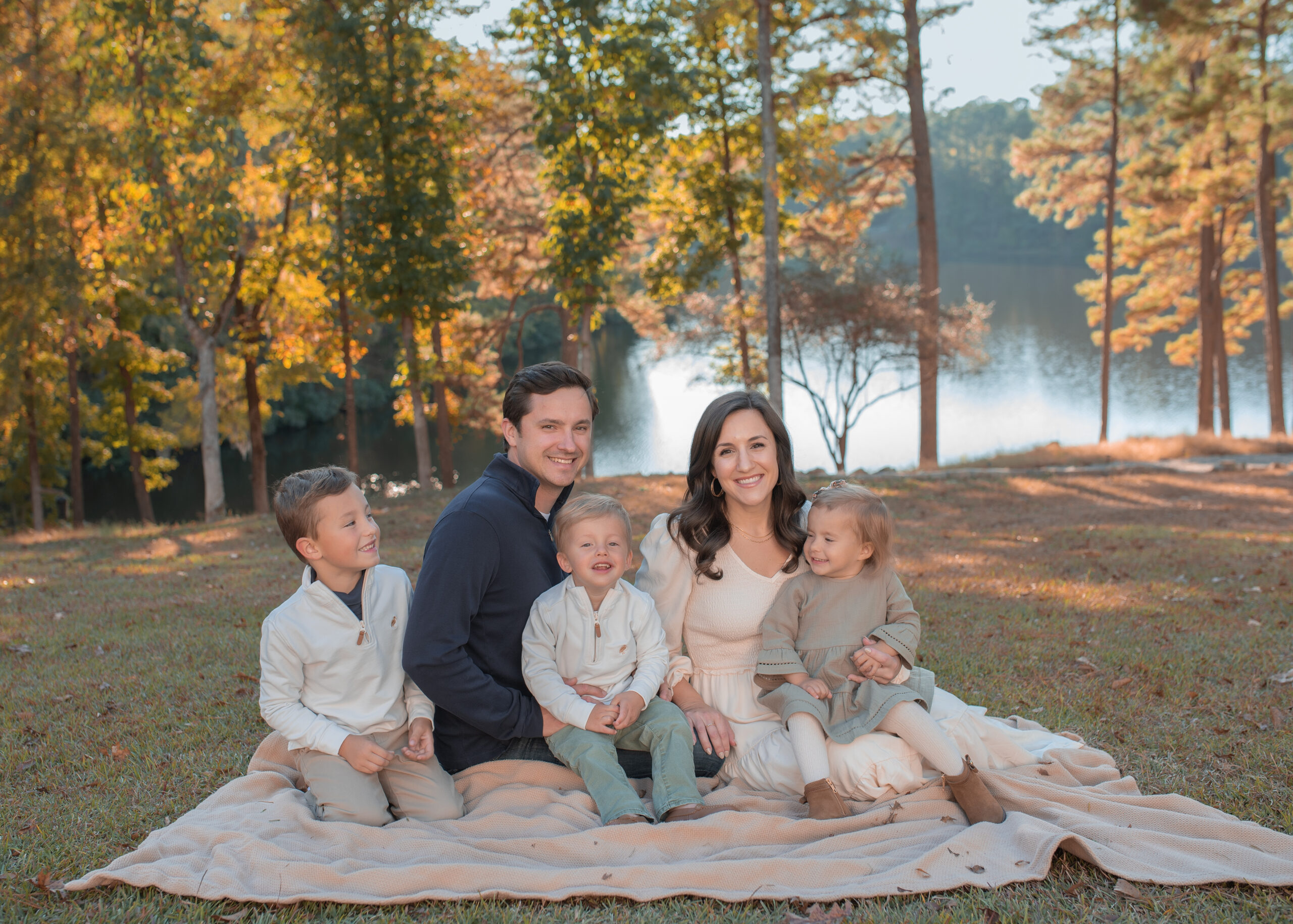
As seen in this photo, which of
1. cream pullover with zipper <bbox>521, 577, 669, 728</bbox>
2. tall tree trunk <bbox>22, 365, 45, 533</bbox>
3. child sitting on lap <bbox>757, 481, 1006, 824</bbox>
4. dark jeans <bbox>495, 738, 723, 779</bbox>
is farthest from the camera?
tall tree trunk <bbox>22, 365, 45, 533</bbox>

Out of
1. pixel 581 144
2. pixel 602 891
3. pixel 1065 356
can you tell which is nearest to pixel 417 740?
pixel 602 891

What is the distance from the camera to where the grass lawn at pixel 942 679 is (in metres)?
→ 2.99

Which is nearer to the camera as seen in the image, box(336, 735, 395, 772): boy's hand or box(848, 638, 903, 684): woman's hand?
box(336, 735, 395, 772): boy's hand

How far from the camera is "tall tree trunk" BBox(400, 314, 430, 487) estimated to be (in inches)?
649

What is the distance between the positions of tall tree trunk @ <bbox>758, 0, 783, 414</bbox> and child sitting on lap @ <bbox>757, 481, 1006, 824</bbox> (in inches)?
421

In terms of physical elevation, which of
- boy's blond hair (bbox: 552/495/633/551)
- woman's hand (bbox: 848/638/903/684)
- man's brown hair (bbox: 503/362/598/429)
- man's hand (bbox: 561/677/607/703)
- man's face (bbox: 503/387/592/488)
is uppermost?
man's brown hair (bbox: 503/362/598/429)

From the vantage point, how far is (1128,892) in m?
2.93

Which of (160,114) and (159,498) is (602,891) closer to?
(160,114)

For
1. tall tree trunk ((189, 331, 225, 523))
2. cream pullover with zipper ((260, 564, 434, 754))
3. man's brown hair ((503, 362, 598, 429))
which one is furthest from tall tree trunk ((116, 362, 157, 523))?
man's brown hair ((503, 362, 598, 429))

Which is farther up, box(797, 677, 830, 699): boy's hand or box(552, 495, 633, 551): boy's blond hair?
box(552, 495, 633, 551): boy's blond hair

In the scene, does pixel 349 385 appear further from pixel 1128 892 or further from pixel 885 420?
pixel 885 420

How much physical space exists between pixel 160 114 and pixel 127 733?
1317cm

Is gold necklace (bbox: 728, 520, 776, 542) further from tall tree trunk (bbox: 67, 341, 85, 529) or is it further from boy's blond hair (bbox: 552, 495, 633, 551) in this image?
tall tree trunk (bbox: 67, 341, 85, 529)

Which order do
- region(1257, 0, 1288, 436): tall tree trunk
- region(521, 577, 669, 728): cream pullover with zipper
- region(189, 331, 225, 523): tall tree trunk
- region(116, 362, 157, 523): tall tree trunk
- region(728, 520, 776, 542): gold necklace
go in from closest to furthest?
1. region(521, 577, 669, 728): cream pullover with zipper
2. region(728, 520, 776, 542): gold necklace
3. region(189, 331, 225, 523): tall tree trunk
4. region(1257, 0, 1288, 436): tall tree trunk
5. region(116, 362, 157, 523): tall tree trunk
